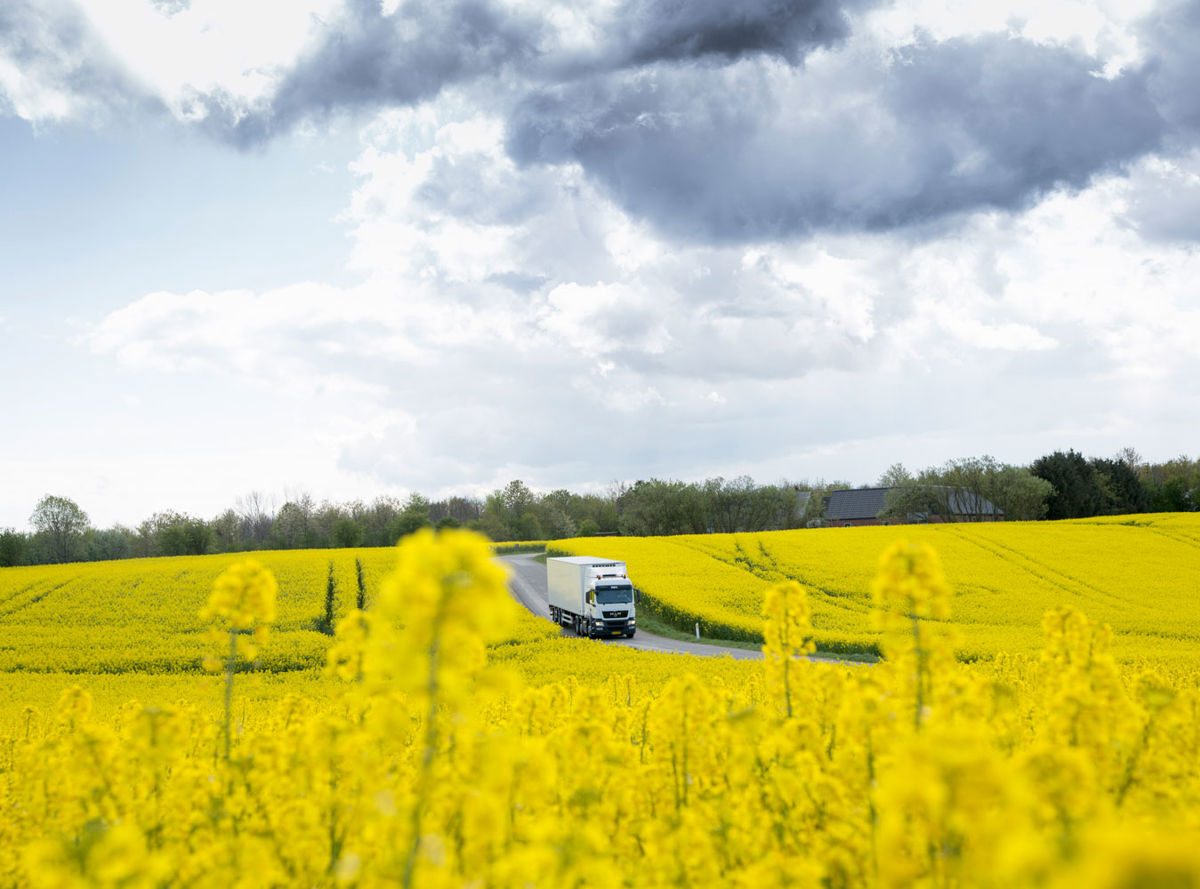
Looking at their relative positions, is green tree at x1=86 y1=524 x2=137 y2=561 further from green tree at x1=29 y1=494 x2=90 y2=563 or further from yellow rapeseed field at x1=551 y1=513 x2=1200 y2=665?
yellow rapeseed field at x1=551 y1=513 x2=1200 y2=665

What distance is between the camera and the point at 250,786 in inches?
226

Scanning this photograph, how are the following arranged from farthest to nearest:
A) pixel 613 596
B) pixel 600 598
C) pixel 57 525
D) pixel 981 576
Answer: pixel 57 525, pixel 981 576, pixel 613 596, pixel 600 598

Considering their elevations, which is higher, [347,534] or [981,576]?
[347,534]

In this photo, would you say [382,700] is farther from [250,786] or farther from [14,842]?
[14,842]

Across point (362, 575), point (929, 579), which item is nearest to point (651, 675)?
point (929, 579)

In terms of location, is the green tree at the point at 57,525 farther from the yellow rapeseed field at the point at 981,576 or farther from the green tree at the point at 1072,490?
the green tree at the point at 1072,490

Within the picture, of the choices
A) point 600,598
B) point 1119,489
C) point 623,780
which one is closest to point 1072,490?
point 1119,489

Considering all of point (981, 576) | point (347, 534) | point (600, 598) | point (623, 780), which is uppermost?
point (347, 534)

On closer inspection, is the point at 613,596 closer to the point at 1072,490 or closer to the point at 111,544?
the point at 1072,490

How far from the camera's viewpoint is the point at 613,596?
32.8 meters

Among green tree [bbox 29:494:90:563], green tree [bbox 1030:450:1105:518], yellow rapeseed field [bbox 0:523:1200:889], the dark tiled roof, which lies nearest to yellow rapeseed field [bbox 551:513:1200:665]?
green tree [bbox 1030:450:1105:518]

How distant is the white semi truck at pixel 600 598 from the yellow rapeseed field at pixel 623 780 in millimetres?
25398

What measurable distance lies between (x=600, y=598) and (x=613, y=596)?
62 cm

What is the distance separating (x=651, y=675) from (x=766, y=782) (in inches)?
583
